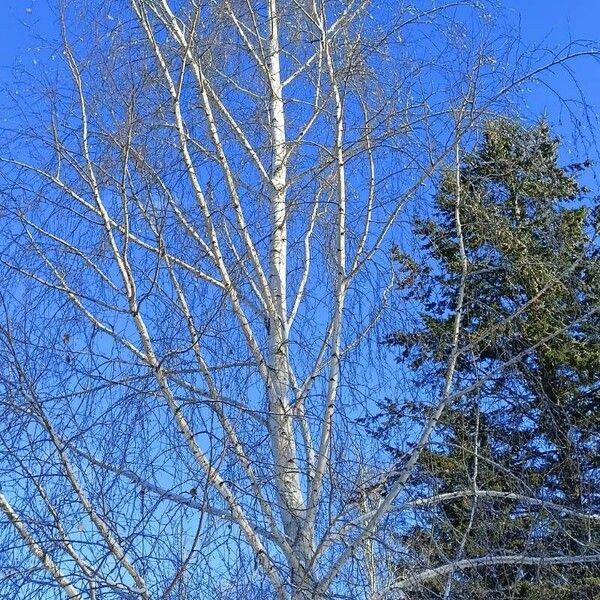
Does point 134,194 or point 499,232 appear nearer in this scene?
point 134,194

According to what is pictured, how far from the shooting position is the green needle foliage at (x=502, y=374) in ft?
13.9

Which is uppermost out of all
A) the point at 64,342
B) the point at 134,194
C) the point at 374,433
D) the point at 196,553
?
A: the point at 134,194

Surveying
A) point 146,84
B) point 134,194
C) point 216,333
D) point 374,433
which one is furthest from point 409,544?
point 146,84

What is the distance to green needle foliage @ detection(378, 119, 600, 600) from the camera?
423 cm

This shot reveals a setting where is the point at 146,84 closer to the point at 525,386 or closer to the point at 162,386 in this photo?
the point at 162,386

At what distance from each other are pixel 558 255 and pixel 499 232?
329 mm

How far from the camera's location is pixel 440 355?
4.42 meters

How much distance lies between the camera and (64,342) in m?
4.02

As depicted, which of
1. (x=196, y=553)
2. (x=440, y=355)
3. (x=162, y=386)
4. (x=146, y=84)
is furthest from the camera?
(x=146, y=84)

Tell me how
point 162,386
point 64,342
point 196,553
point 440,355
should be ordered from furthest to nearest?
1. point 440,355
2. point 64,342
3. point 162,386
4. point 196,553

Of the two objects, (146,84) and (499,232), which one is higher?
(146,84)

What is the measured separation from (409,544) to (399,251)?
4.50 ft

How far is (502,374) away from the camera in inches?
170

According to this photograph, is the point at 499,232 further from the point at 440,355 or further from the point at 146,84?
the point at 146,84
